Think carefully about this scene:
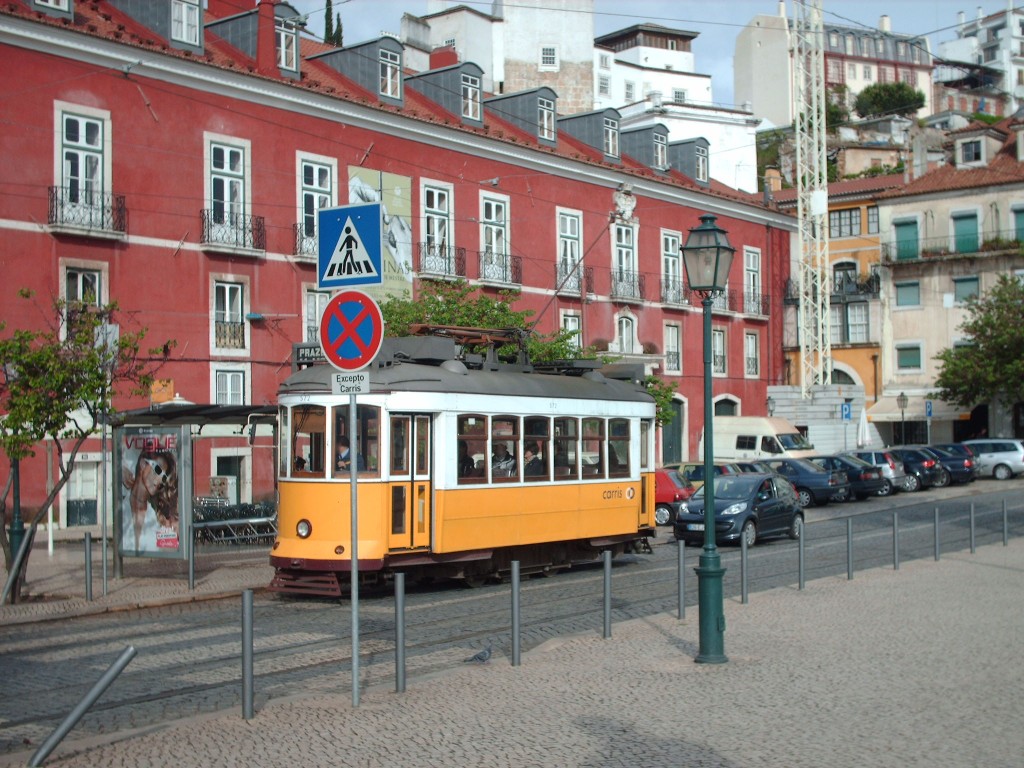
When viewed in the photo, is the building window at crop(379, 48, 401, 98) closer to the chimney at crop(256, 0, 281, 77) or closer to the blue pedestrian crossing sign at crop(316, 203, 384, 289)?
the chimney at crop(256, 0, 281, 77)

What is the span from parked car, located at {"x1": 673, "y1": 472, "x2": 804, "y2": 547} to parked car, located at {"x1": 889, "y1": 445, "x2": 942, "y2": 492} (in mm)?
18471

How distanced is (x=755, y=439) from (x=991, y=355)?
1587cm

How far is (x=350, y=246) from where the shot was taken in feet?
31.8

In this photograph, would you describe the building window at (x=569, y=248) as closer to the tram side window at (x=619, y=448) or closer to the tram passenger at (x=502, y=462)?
the tram side window at (x=619, y=448)

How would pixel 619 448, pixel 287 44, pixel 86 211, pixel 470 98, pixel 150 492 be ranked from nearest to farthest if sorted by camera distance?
pixel 150 492
pixel 619 448
pixel 86 211
pixel 287 44
pixel 470 98

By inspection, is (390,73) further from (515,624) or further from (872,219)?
(872,219)

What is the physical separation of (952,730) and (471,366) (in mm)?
11186

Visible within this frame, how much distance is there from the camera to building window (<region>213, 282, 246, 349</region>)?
3200 cm

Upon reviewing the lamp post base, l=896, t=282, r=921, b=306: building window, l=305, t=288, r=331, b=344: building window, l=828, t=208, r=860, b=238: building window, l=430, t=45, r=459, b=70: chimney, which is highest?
l=430, t=45, r=459, b=70: chimney

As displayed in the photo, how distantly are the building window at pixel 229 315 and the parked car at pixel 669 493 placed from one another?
37.0 ft

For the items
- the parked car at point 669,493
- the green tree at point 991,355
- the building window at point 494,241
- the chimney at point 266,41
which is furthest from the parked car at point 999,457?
the chimney at point 266,41

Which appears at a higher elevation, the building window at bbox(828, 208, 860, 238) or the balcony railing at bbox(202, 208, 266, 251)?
the building window at bbox(828, 208, 860, 238)

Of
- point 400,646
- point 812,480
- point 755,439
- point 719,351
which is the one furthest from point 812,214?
point 400,646

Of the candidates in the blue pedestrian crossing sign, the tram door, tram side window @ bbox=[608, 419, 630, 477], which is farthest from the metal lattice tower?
the blue pedestrian crossing sign
